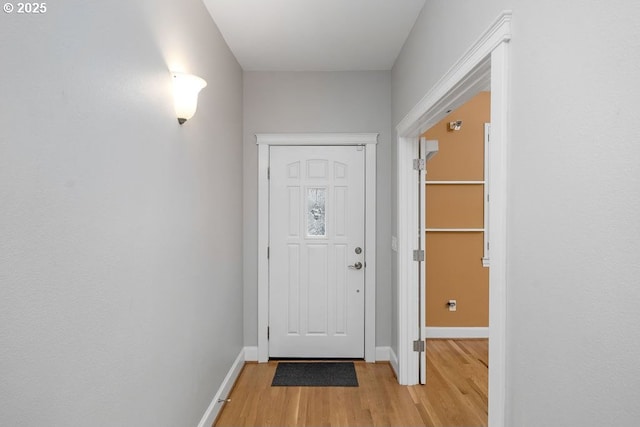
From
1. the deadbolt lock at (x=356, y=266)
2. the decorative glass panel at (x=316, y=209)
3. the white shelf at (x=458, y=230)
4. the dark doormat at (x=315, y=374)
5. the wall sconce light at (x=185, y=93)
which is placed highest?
the wall sconce light at (x=185, y=93)

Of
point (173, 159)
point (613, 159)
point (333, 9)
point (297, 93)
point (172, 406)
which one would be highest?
point (333, 9)

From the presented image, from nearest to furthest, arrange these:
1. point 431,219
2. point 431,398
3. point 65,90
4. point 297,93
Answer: point 65,90, point 431,398, point 297,93, point 431,219

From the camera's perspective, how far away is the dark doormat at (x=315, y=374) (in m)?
2.96

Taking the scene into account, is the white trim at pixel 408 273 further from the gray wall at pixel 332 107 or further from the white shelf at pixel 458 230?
the white shelf at pixel 458 230

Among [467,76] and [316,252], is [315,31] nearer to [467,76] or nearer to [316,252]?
[467,76]

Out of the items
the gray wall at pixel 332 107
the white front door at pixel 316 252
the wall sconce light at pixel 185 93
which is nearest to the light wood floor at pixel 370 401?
the white front door at pixel 316 252

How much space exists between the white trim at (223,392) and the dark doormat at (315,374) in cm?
33

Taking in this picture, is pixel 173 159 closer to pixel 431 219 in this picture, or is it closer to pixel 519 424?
pixel 519 424

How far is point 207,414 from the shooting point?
2277 mm

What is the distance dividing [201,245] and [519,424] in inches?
71.1

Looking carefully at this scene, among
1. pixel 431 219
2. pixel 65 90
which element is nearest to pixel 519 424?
pixel 65 90

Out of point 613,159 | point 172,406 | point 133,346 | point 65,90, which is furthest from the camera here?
point 172,406

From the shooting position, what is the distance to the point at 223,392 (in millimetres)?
2635

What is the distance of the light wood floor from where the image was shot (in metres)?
2.43
